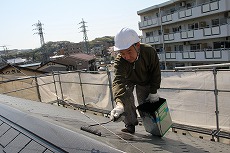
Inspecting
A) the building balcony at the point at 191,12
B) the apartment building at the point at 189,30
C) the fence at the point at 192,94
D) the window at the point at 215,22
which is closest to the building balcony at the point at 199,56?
the apartment building at the point at 189,30

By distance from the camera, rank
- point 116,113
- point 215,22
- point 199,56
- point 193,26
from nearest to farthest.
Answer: point 116,113
point 215,22
point 199,56
point 193,26

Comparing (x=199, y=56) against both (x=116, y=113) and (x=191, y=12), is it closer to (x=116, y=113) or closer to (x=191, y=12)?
(x=191, y=12)

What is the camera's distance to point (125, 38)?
2146 millimetres

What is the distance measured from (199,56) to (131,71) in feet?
52.2

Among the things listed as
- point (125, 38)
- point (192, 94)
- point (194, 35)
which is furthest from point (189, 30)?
point (125, 38)

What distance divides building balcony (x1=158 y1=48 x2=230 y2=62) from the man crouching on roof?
13939 mm

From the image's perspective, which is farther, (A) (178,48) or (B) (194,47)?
(A) (178,48)

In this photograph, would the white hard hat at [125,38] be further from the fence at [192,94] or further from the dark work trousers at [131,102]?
the fence at [192,94]

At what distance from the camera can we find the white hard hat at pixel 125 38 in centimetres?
215

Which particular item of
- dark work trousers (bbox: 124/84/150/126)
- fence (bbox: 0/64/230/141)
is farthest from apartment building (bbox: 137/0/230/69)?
dark work trousers (bbox: 124/84/150/126)

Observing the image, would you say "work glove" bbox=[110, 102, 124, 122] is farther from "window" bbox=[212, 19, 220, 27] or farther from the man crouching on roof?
"window" bbox=[212, 19, 220, 27]

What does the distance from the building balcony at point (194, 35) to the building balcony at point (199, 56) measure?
3.24 feet

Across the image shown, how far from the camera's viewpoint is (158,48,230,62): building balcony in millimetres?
15046

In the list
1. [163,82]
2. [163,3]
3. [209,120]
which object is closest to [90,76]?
[163,82]
